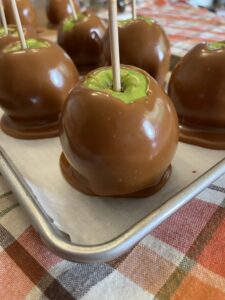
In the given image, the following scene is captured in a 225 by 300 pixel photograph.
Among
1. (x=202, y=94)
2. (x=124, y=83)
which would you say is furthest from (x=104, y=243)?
(x=202, y=94)

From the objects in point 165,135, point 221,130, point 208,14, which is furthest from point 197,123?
point 208,14

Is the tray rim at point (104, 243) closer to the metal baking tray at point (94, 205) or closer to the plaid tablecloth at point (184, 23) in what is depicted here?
the metal baking tray at point (94, 205)

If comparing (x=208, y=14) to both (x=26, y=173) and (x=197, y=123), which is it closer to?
(x=197, y=123)

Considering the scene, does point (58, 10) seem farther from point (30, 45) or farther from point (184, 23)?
point (30, 45)

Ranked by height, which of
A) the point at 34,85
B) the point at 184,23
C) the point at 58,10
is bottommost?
the point at 184,23

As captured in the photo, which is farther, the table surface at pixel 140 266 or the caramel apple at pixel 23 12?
the caramel apple at pixel 23 12

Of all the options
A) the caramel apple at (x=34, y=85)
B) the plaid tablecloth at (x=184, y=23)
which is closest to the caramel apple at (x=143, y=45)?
the caramel apple at (x=34, y=85)
